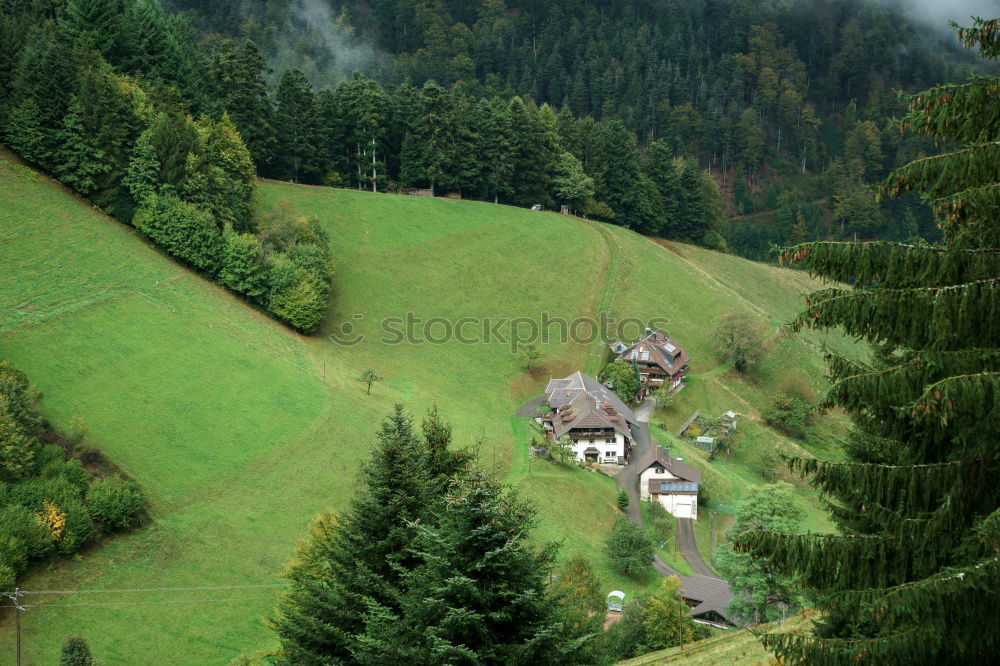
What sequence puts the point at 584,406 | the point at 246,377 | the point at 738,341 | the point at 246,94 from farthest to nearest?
the point at 246,94 < the point at 738,341 < the point at 584,406 < the point at 246,377

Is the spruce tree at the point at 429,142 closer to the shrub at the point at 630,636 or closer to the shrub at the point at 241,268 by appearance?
the shrub at the point at 241,268

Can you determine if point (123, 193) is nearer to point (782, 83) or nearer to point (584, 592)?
point (584, 592)

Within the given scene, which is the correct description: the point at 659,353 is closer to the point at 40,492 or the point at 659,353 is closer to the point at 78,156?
the point at 78,156

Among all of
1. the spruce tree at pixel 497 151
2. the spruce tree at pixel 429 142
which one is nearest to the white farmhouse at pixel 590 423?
the spruce tree at pixel 429 142

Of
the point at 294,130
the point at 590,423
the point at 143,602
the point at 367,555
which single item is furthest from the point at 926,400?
the point at 294,130

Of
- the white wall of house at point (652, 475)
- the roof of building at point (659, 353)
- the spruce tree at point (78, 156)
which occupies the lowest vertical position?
the white wall of house at point (652, 475)

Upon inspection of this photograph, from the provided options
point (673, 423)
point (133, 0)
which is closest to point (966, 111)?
point (673, 423)

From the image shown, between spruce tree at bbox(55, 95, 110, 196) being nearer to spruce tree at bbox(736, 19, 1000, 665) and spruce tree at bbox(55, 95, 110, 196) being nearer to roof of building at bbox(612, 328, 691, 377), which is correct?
roof of building at bbox(612, 328, 691, 377)
